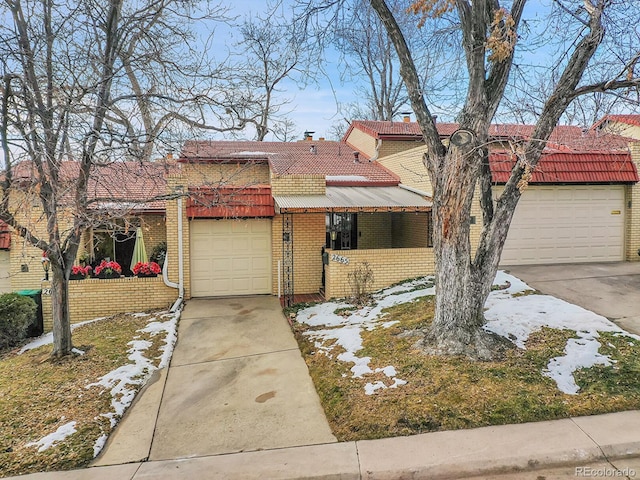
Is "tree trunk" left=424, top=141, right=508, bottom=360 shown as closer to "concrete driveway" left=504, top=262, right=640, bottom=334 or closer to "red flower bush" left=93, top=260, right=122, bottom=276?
"concrete driveway" left=504, top=262, right=640, bottom=334

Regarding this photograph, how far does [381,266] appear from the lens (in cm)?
1123

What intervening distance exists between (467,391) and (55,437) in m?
4.90

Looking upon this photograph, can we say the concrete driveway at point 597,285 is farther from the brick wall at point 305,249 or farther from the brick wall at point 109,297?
the brick wall at point 109,297

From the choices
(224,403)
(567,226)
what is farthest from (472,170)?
(567,226)

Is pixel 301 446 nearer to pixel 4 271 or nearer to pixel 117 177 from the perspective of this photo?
pixel 117 177

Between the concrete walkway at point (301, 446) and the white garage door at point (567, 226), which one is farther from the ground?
the white garage door at point (567, 226)

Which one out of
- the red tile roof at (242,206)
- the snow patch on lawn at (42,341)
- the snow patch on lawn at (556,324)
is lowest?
the snow patch on lawn at (42,341)

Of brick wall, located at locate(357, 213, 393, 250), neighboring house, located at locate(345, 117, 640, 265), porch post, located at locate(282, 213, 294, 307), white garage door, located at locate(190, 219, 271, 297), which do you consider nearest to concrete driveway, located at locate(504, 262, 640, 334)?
neighboring house, located at locate(345, 117, 640, 265)

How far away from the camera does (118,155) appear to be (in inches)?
275

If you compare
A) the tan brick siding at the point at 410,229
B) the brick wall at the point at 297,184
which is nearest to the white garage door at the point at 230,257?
the brick wall at the point at 297,184

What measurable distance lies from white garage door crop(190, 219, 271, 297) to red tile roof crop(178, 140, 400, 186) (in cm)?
200

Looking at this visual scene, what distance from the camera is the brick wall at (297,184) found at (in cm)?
1195

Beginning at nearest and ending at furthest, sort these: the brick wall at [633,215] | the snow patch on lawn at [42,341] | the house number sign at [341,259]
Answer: the snow patch on lawn at [42,341]
the house number sign at [341,259]
the brick wall at [633,215]

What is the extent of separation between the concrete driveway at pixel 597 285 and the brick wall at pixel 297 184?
18.5 feet
